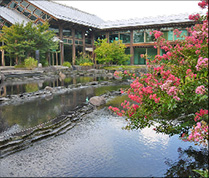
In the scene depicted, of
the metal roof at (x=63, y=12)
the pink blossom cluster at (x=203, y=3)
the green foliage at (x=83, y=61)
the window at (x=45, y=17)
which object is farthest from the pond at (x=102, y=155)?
the green foliage at (x=83, y=61)

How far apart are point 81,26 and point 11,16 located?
11261 millimetres

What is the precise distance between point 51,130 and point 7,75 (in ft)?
61.3

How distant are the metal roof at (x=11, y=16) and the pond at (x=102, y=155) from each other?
83.8 feet

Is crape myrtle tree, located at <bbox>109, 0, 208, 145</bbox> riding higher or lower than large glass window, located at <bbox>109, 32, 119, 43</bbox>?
lower

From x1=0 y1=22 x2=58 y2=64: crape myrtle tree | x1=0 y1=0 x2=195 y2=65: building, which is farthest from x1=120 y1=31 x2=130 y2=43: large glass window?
x1=0 y1=22 x2=58 y2=64: crape myrtle tree

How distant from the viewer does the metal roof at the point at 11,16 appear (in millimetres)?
31555

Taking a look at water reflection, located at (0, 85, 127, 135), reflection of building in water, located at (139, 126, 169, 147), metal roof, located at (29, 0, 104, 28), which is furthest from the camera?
metal roof, located at (29, 0, 104, 28)

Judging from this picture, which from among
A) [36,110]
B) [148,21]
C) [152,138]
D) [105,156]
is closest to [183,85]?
[105,156]

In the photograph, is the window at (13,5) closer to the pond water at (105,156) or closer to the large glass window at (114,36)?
Answer: the large glass window at (114,36)

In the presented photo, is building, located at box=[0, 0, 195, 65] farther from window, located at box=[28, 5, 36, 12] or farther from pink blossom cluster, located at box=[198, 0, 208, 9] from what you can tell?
A: pink blossom cluster, located at box=[198, 0, 208, 9]

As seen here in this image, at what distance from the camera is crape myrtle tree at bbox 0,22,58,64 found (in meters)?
28.7

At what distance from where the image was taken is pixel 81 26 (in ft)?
128

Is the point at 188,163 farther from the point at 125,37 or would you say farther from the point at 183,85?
the point at 125,37

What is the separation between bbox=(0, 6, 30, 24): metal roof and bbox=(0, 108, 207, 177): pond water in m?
27.7
